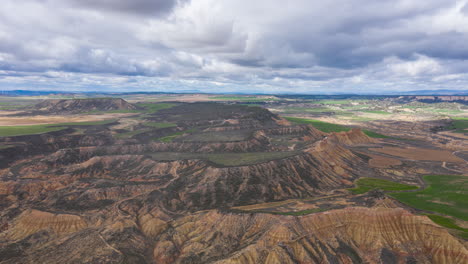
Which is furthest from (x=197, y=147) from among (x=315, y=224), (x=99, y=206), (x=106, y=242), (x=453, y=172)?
(x=453, y=172)

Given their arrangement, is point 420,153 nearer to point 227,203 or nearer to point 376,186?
point 376,186

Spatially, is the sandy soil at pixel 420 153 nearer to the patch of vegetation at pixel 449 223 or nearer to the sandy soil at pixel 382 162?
the sandy soil at pixel 382 162

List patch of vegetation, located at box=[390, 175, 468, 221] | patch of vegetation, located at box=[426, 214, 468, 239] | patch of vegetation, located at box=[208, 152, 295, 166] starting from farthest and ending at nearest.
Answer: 1. patch of vegetation, located at box=[208, 152, 295, 166]
2. patch of vegetation, located at box=[390, 175, 468, 221]
3. patch of vegetation, located at box=[426, 214, 468, 239]

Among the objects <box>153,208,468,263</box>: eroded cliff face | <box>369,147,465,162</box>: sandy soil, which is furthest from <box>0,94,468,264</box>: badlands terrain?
<box>369,147,465,162</box>: sandy soil

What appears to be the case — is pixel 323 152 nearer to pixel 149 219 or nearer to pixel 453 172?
pixel 453 172

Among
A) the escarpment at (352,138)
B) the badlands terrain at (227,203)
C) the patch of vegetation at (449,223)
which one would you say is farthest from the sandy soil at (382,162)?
the patch of vegetation at (449,223)

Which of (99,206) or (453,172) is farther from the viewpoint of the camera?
(453,172)

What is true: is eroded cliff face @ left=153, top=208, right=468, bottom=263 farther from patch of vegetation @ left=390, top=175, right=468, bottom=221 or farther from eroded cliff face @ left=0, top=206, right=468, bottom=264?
patch of vegetation @ left=390, top=175, right=468, bottom=221
